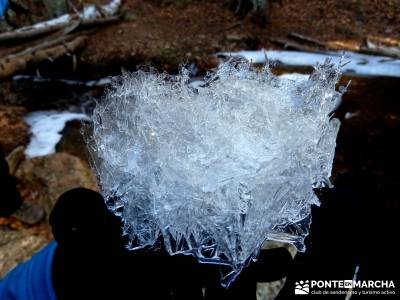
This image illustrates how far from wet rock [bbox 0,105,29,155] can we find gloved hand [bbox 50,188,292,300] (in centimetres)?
535

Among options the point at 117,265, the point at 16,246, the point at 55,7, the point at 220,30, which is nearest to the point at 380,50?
the point at 220,30

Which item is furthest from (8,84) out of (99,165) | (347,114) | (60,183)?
(99,165)

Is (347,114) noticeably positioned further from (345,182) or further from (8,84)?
(8,84)

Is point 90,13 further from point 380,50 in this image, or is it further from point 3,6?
point 380,50

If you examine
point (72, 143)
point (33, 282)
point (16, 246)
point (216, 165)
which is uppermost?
point (216, 165)

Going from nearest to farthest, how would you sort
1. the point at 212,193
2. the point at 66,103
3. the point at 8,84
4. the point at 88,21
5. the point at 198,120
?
the point at 212,193 < the point at 198,120 < the point at 66,103 < the point at 8,84 < the point at 88,21

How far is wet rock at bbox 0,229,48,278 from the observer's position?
10.7 ft

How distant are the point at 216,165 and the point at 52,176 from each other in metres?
4.27

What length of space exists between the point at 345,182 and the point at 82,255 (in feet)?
2.72

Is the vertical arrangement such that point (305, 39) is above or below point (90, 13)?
below

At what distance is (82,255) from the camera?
32.7 inches

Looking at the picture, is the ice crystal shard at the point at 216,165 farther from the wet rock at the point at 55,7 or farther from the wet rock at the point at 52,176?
the wet rock at the point at 55,7

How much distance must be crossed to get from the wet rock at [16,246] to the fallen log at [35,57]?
5.76 meters

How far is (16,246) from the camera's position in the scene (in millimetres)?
3494
